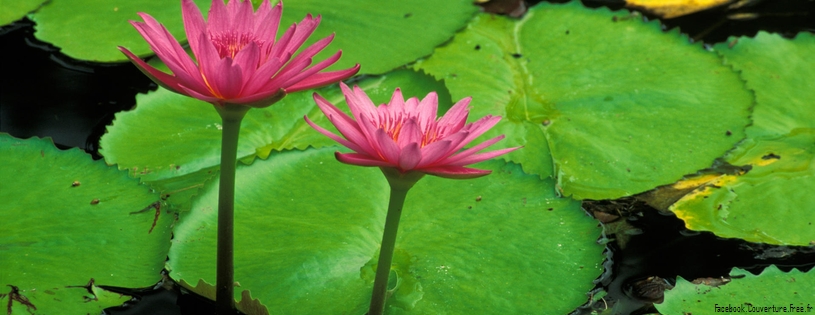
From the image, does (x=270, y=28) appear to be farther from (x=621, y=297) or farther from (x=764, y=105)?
(x=764, y=105)

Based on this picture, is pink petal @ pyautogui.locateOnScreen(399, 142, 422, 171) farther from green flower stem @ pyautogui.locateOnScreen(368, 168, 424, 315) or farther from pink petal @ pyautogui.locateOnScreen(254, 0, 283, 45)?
pink petal @ pyautogui.locateOnScreen(254, 0, 283, 45)

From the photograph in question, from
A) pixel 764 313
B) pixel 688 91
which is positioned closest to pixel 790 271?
pixel 764 313

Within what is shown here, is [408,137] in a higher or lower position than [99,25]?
higher

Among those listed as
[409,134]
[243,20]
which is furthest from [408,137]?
[243,20]

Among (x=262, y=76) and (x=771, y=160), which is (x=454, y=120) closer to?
(x=262, y=76)

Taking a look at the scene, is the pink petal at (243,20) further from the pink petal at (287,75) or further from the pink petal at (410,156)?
the pink petal at (410,156)

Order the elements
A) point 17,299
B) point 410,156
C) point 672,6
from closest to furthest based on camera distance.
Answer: point 410,156, point 17,299, point 672,6

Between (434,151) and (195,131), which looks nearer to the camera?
(434,151)
